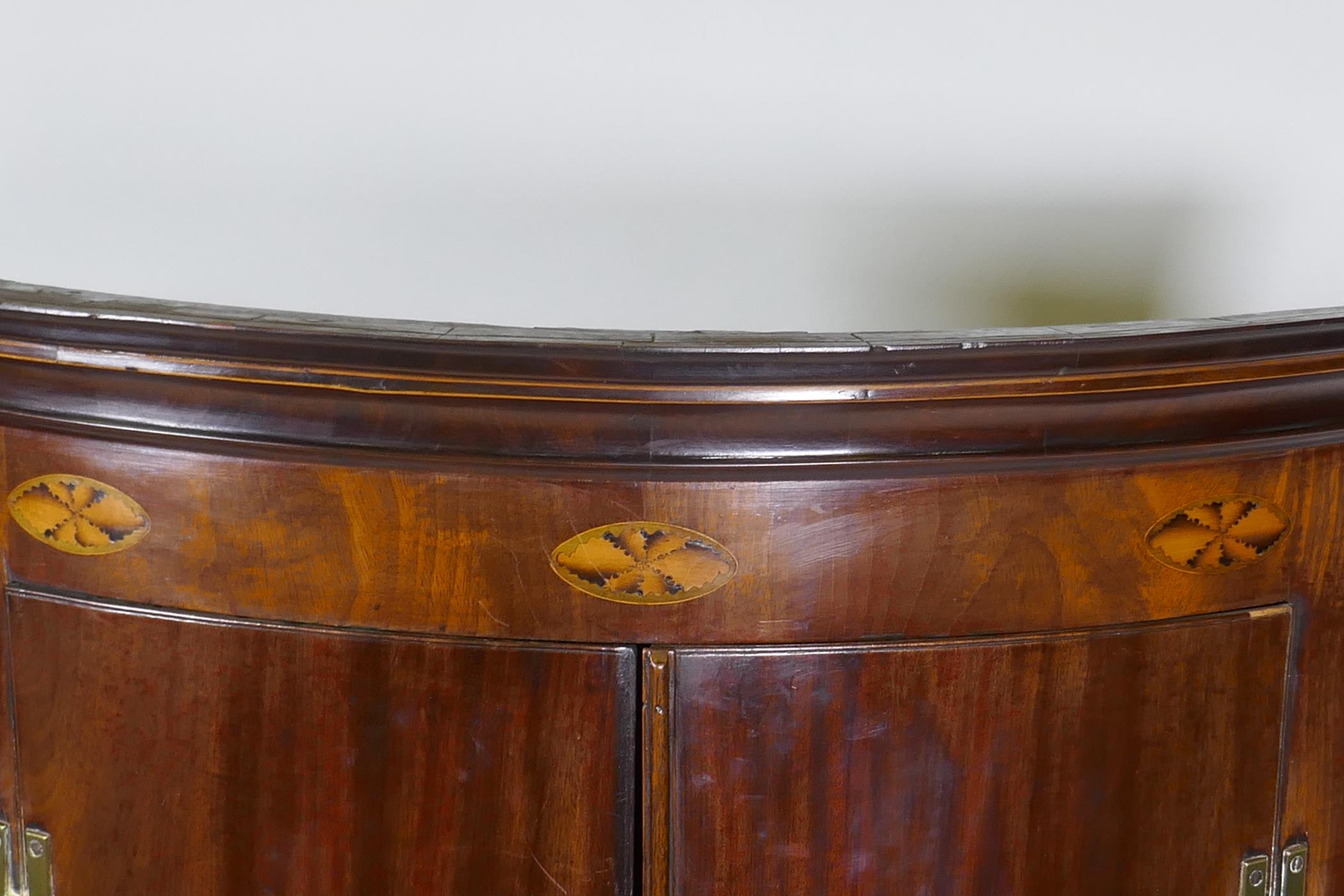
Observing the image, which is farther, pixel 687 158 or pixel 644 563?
pixel 687 158

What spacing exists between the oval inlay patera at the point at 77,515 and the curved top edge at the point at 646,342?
0.09m

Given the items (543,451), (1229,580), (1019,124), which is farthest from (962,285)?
(543,451)

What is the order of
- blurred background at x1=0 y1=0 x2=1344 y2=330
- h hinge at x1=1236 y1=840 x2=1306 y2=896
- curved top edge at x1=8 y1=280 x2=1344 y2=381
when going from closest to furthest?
curved top edge at x1=8 y1=280 x2=1344 y2=381 < h hinge at x1=1236 y1=840 x2=1306 y2=896 < blurred background at x1=0 y1=0 x2=1344 y2=330

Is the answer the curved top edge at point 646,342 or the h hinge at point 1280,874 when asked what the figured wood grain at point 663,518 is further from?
the h hinge at point 1280,874

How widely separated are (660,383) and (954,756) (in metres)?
0.28

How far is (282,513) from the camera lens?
2.50 feet

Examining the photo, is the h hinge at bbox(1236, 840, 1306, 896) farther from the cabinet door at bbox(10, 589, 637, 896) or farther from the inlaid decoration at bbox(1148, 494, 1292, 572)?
the cabinet door at bbox(10, 589, 637, 896)

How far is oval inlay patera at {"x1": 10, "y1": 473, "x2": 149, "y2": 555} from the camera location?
78cm

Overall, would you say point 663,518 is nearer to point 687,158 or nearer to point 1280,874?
point 1280,874

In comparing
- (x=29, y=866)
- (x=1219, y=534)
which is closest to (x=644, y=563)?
(x=1219, y=534)

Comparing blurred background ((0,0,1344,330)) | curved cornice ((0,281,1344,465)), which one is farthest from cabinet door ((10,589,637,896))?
blurred background ((0,0,1344,330))

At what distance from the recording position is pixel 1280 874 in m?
0.84

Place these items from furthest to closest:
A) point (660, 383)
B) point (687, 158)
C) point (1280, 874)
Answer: point (687, 158) < point (1280, 874) < point (660, 383)

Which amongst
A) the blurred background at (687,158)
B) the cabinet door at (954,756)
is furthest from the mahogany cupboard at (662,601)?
the blurred background at (687,158)
